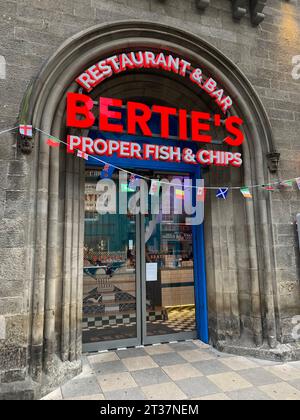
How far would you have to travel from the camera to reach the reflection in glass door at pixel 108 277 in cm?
470

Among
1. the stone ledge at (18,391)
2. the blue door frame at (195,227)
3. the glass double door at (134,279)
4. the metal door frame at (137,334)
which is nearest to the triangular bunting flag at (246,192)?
the blue door frame at (195,227)

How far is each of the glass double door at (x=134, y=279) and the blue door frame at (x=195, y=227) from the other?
0.13m

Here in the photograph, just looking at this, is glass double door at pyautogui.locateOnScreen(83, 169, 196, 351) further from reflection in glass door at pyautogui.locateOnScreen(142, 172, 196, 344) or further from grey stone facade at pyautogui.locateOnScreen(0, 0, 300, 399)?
grey stone facade at pyautogui.locateOnScreen(0, 0, 300, 399)

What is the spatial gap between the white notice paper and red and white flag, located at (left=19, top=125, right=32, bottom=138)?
2801 millimetres

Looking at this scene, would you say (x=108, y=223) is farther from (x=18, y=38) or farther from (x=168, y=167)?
(x=18, y=38)

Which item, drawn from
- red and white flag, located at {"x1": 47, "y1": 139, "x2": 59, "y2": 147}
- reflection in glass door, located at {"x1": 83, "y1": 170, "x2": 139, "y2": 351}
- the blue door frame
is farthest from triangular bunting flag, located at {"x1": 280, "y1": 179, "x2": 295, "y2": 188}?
red and white flag, located at {"x1": 47, "y1": 139, "x2": 59, "y2": 147}

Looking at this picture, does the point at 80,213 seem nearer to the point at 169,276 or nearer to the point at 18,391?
the point at 169,276

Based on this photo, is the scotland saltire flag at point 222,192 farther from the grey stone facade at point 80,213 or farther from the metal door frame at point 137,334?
the metal door frame at point 137,334

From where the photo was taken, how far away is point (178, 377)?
3.61 meters

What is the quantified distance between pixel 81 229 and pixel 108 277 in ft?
3.78

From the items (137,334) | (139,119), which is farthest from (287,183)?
(137,334)

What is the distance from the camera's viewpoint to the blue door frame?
4875 mm
